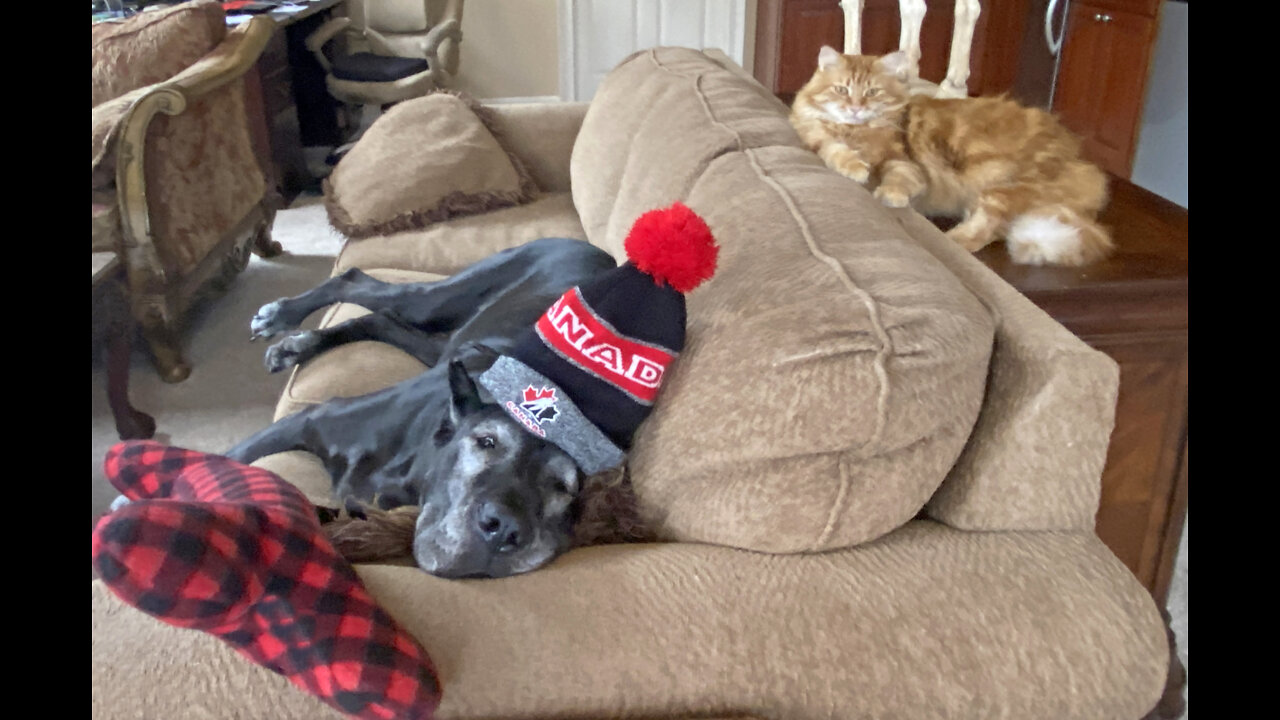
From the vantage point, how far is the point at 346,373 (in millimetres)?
1667

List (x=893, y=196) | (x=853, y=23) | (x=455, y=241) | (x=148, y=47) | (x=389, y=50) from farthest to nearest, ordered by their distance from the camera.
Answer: (x=389, y=50) < (x=853, y=23) < (x=148, y=47) < (x=455, y=241) < (x=893, y=196)

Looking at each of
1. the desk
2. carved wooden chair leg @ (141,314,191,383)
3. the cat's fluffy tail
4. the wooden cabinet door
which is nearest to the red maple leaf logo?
the cat's fluffy tail

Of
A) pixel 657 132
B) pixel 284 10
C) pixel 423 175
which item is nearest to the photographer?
pixel 657 132

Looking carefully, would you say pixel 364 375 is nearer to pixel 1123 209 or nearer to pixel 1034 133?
pixel 1034 133

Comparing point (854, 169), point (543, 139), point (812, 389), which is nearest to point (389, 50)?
point (543, 139)

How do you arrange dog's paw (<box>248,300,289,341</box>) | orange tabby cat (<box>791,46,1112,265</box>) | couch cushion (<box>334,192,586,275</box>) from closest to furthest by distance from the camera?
orange tabby cat (<box>791,46,1112,265</box>) → dog's paw (<box>248,300,289,341</box>) → couch cushion (<box>334,192,586,275</box>)

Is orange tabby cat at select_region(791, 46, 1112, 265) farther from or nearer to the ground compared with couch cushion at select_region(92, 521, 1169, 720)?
farther from the ground

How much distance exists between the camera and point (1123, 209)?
1746 mm

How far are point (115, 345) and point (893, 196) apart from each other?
200cm

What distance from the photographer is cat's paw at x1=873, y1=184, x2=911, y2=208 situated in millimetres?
1560

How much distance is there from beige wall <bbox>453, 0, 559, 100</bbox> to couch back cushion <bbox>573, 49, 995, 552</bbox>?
493 centimetres

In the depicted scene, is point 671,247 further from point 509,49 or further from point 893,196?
point 509,49

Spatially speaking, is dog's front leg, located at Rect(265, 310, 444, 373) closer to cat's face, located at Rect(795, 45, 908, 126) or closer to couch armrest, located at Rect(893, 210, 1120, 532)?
cat's face, located at Rect(795, 45, 908, 126)

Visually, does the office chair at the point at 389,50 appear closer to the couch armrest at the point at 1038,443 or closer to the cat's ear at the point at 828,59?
the cat's ear at the point at 828,59
